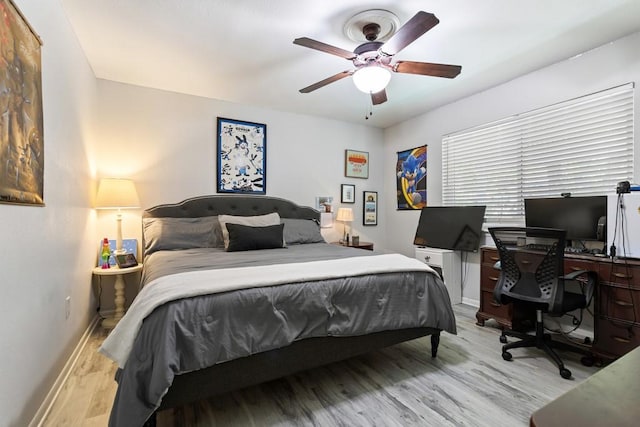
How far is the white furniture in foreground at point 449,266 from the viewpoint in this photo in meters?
3.62

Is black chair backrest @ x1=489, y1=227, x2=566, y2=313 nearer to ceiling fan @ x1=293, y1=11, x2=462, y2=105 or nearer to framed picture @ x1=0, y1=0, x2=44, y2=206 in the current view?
ceiling fan @ x1=293, y1=11, x2=462, y2=105

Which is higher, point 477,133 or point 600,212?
point 477,133

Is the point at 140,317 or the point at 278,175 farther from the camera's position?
the point at 278,175

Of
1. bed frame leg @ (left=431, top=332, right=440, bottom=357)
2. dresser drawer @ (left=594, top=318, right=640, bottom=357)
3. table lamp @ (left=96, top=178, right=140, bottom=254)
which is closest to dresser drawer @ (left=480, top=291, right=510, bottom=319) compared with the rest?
dresser drawer @ (left=594, top=318, right=640, bottom=357)

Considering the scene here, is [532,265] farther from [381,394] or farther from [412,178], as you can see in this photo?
[412,178]

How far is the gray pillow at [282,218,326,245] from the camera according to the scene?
3.60 metres

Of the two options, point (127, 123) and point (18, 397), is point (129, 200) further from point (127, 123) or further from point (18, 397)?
point (18, 397)

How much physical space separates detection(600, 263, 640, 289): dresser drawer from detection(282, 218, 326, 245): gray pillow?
8.69 ft

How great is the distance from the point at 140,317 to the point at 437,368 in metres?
1.96

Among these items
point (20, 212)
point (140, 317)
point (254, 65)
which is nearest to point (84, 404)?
point (140, 317)

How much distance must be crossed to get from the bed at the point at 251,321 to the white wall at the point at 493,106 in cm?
209

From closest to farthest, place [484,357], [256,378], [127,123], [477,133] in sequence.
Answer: [256,378], [484,357], [127,123], [477,133]

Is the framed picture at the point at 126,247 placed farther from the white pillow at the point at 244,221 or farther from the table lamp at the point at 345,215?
the table lamp at the point at 345,215

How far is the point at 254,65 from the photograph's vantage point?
2.91 meters
